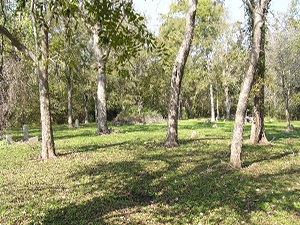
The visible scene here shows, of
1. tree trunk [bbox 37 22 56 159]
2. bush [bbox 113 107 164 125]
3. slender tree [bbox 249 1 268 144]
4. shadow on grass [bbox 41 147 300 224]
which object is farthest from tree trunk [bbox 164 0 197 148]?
bush [bbox 113 107 164 125]

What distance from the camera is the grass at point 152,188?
6.03 m

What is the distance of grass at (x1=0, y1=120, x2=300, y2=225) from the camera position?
603 cm

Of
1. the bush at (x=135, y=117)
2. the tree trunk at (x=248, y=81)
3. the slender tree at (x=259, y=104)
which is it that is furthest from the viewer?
the bush at (x=135, y=117)

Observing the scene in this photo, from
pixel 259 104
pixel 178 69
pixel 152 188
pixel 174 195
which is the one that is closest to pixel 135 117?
pixel 178 69

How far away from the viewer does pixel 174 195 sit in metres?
7.28

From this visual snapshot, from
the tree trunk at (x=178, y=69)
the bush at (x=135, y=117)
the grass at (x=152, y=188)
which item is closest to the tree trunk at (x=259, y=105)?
the grass at (x=152, y=188)

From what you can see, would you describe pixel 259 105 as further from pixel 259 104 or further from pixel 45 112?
pixel 45 112

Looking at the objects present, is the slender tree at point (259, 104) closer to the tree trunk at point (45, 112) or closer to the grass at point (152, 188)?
the grass at point (152, 188)

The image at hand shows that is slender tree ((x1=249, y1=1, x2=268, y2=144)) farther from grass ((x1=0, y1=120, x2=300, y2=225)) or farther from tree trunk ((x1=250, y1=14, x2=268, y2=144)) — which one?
grass ((x1=0, y1=120, x2=300, y2=225))

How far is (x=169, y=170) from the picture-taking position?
9.68 metres

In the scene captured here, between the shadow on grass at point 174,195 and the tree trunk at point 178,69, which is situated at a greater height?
the tree trunk at point 178,69

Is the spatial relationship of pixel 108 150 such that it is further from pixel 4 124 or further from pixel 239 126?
pixel 4 124

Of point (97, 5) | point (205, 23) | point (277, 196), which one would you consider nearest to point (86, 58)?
point (205, 23)

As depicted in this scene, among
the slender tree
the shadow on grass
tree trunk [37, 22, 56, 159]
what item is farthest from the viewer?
the slender tree
